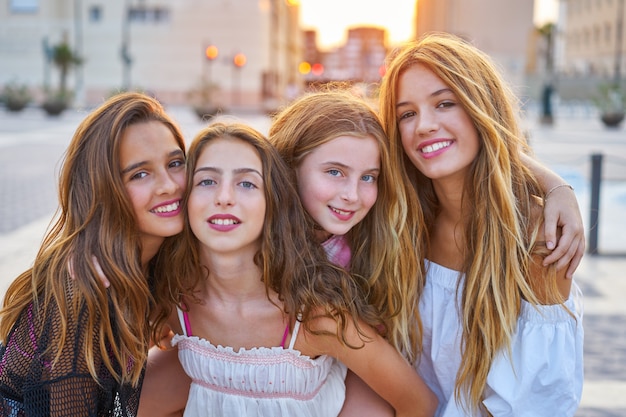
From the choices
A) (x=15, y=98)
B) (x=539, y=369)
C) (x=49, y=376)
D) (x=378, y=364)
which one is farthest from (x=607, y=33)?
(x=49, y=376)

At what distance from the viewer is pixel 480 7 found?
206 ft

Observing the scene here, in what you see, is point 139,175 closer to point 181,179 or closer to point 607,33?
point 181,179

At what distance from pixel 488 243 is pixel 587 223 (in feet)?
22.2

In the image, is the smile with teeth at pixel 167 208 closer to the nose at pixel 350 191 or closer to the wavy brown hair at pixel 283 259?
the wavy brown hair at pixel 283 259

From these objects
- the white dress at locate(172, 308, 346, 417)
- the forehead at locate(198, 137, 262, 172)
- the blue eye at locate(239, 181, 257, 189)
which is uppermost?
the forehead at locate(198, 137, 262, 172)

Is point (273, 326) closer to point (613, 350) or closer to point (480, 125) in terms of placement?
point (480, 125)

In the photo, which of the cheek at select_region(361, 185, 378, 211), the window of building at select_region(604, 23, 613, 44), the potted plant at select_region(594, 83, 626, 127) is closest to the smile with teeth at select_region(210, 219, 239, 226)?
the cheek at select_region(361, 185, 378, 211)

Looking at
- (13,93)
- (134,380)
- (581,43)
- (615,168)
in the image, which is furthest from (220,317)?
(581,43)

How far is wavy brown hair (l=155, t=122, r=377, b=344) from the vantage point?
8.99 ft

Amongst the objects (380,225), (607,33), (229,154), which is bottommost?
(380,225)

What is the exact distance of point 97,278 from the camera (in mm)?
2562

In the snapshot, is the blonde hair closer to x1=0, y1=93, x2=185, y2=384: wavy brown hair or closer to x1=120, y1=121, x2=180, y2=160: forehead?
x1=120, y1=121, x2=180, y2=160: forehead

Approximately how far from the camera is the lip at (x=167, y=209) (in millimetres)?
2740

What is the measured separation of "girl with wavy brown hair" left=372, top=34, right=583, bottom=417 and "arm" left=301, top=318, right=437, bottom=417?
178 millimetres
